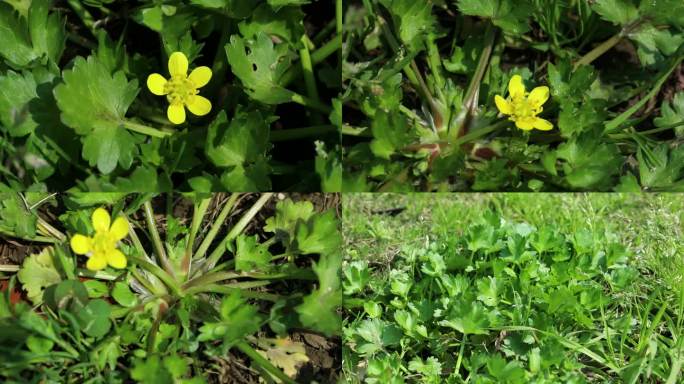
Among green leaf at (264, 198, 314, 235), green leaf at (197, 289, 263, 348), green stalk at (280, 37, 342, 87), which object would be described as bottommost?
green leaf at (197, 289, 263, 348)

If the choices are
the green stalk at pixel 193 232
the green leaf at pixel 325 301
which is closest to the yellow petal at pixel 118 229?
the green stalk at pixel 193 232

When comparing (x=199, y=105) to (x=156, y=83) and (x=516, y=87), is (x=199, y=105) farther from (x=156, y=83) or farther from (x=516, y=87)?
(x=516, y=87)

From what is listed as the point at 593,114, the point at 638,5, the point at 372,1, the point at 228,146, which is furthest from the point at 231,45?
the point at 638,5

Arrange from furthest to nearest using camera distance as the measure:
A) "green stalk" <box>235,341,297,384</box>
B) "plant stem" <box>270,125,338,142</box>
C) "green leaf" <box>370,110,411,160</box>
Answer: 1. "plant stem" <box>270,125,338,142</box>
2. "green leaf" <box>370,110,411,160</box>
3. "green stalk" <box>235,341,297,384</box>

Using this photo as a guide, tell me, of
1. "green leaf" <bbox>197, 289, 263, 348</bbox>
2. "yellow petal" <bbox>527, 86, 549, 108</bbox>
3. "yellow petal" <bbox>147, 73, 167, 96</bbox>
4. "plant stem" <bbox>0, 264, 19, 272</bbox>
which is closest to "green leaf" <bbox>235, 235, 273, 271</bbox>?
"green leaf" <bbox>197, 289, 263, 348</bbox>

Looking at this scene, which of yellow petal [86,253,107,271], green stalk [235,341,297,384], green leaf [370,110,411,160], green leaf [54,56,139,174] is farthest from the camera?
green leaf [370,110,411,160]

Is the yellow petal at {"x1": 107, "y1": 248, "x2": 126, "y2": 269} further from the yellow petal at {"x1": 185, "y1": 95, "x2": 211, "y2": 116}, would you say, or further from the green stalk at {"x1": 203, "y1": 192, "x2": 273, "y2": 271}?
the yellow petal at {"x1": 185, "y1": 95, "x2": 211, "y2": 116}
